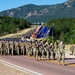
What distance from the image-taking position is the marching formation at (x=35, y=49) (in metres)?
26.2

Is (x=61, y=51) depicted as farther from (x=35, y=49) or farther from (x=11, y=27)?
(x=11, y=27)

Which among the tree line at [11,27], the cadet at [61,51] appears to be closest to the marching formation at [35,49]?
the cadet at [61,51]

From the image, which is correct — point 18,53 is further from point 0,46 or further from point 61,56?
point 61,56

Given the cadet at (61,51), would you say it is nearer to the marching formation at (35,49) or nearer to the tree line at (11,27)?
the marching formation at (35,49)

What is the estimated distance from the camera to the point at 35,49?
2773cm

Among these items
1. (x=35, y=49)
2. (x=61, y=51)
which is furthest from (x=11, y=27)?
(x=61, y=51)

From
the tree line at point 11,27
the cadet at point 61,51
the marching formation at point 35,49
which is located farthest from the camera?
the tree line at point 11,27

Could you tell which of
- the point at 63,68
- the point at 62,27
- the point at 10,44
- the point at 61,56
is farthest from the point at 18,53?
the point at 62,27

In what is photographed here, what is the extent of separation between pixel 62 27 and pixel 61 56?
8527 cm

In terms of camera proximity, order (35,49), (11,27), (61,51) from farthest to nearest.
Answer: (11,27), (35,49), (61,51)

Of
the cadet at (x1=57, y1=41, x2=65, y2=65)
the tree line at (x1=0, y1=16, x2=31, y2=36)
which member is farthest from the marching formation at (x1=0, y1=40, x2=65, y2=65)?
the tree line at (x1=0, y1=16, x2=31, y2=36)

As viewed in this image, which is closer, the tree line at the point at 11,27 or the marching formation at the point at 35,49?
the marching formation at the point at 35,49

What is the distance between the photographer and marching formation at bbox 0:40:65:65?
85.9 feet

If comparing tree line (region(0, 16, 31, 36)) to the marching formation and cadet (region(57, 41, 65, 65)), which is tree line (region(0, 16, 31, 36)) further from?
cadet (region(57, 41, 65, 65))
